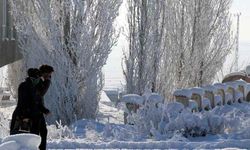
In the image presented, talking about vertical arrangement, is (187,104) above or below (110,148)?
above

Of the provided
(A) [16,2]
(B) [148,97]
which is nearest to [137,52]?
(A) [16,2]

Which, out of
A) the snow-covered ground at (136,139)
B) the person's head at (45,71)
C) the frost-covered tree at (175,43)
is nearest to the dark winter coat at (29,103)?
the person's head at (45,71)

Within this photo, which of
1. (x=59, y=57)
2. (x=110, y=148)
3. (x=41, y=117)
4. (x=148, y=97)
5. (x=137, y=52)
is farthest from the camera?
(x=137, y=52)

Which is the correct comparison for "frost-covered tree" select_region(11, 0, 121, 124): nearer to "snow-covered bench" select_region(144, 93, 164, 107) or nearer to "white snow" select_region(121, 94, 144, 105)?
"white snow" select_region(121, 94, 144, 105)

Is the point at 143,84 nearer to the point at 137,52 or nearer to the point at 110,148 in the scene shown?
the point at 137,52

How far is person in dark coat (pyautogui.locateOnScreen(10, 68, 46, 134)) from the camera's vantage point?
837 centimetres

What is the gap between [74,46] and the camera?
15391 mm

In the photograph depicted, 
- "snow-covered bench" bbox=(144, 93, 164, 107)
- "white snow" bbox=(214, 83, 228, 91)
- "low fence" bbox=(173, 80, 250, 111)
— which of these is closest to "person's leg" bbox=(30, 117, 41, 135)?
"snow-covered bench" bbox=(144, 93, 164, 107)

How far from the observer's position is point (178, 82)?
65.5 ft

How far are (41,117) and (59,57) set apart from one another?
23.0 ft

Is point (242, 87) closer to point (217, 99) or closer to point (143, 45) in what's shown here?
point (217, 99)

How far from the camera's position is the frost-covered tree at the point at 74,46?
50.6ft

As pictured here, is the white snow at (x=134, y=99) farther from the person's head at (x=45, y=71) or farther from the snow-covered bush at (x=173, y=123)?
the person's head at (x=45, y=71)

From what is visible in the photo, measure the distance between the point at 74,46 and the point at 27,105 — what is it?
7.11m
